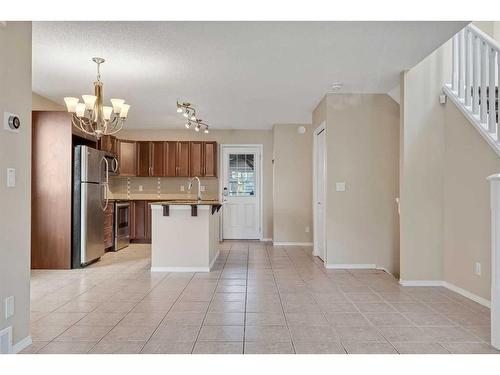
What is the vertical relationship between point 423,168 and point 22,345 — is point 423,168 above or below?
above

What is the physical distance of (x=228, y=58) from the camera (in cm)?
388

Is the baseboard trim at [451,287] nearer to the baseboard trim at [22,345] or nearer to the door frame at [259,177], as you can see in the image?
the baseboard trim at [22,345]

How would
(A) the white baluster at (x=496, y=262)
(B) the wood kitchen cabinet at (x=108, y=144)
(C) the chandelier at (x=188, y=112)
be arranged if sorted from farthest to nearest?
(B) the wood kitchen cabinet at (x=108, y=144), (C) the chandelier at (x=188, y=112), (A) the white baluster at (x=496, y=262)

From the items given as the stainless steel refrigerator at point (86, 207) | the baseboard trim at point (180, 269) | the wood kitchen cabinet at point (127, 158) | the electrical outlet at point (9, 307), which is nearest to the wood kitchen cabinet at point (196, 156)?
the wood kitchen cabinet at point (127, 158)

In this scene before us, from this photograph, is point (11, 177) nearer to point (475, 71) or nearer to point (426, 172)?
point (426, 172)

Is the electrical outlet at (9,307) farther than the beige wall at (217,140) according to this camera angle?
No

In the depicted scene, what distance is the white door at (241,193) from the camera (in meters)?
8.23

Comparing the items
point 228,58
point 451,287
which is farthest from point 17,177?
point 451,287

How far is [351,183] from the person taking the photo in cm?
526

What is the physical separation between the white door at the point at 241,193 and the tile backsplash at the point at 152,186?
→ 338mm

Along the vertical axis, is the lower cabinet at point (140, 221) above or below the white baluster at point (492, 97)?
below

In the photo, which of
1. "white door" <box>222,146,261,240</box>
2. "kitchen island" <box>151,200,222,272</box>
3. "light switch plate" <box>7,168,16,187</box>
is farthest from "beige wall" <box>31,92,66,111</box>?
"light switch plate" <box>7,168,16,187</box>

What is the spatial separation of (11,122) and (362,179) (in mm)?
4186

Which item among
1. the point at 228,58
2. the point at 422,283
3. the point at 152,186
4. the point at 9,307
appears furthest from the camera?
the point at 152,186
